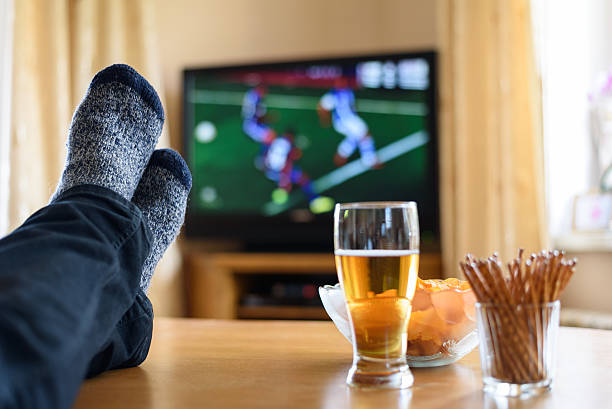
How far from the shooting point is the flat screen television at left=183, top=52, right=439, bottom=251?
2512 millimetres

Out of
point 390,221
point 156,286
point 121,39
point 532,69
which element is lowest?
point 156,286

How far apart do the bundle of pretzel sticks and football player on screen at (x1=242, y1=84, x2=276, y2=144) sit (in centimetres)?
217

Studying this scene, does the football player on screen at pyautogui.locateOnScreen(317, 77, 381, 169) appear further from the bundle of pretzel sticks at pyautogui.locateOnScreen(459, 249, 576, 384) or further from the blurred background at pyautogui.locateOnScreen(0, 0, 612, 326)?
the bundle of pretzel sticks at pyautogui.locateOnScreen(459, 249, 576, 384)

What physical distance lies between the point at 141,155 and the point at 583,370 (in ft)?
1.85

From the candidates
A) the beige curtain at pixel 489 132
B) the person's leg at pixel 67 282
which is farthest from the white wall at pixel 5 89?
the person's leg at pixel 67 282

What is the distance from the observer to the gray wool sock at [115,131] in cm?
74

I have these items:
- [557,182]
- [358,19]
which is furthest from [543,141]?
[358,19]

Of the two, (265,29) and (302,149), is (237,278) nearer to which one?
(302,149)

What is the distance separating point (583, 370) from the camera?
0.61m

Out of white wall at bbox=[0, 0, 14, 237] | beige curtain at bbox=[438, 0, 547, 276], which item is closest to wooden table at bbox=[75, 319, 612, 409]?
beige curtain at bbox=[438, 0, 547, 276]

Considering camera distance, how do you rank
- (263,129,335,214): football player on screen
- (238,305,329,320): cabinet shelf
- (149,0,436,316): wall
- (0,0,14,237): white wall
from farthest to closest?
1. (149,0,436,316): wall
2. (263,129,335,214): football player on screen
3. (238,305,329,320): cabinet shelf
4. (0,0,14,237): white wall

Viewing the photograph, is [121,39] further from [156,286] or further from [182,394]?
[182,394]

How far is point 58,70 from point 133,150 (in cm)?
168

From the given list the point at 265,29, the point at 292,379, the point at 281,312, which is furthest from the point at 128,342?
the point at 265,29
